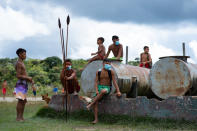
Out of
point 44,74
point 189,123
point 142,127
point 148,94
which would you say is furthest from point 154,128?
point 44,74

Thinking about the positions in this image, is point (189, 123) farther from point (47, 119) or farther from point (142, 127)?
point (47, 119)

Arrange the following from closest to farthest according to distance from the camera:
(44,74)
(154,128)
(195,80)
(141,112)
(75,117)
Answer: (154,128) < (141,112) < (195,80) < (75,117) < (44,74)

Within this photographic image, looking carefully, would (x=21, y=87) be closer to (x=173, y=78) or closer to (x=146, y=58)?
(x=173, y=78)

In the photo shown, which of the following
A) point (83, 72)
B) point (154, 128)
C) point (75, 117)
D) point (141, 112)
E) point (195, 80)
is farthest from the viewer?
point (83, 72)

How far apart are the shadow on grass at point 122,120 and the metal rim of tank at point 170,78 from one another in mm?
1261

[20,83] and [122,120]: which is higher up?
[20,83]

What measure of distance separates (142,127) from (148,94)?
11.2ft

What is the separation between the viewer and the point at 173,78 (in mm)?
8742

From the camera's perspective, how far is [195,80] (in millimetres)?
8641

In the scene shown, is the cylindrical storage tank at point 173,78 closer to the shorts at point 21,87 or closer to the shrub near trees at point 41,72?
the shorts at point 21,87

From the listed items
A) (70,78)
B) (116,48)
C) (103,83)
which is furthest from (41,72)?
(103,83)

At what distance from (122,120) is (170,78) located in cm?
184

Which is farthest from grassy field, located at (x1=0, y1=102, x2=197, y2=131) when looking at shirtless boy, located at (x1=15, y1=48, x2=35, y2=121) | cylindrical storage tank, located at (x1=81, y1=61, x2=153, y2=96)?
cylindrical storage tank, located at (x1=81, y1=61, x2=153, y2=96)

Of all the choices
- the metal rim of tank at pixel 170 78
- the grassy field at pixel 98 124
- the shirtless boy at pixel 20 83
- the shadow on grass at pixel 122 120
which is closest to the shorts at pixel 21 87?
the shirtless boy at pixel 20 83
